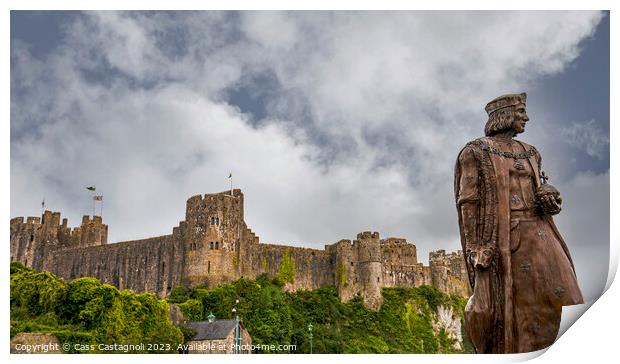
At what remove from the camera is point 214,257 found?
41406 millimetres

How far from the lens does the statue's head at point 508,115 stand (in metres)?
6.41

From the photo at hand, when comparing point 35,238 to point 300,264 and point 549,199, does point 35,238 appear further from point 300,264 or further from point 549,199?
point 549,199

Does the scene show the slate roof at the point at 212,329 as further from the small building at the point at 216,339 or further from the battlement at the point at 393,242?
the battlement at the point at 393,242

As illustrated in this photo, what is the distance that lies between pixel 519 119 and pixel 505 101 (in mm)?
212

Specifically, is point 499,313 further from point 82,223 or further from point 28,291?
A: point 82,223

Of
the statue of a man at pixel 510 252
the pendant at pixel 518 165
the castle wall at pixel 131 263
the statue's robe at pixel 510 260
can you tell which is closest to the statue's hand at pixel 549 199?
→ the statue of a man at pixel 510 252

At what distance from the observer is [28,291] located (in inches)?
984

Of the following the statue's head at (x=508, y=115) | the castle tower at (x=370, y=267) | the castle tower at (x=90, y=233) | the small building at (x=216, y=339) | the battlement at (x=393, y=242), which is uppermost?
the castle tower at (x=90, y=233)

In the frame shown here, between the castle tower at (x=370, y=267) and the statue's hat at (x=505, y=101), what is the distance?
40.0 metres

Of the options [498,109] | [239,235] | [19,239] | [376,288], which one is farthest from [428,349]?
[498,109]

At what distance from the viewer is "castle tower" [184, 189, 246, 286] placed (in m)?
41.1

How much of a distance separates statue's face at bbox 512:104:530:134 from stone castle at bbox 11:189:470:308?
116ft

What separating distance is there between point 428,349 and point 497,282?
4057 cm

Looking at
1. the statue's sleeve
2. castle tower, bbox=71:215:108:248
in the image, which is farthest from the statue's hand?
castle tower, bbox=71:215:108:248
